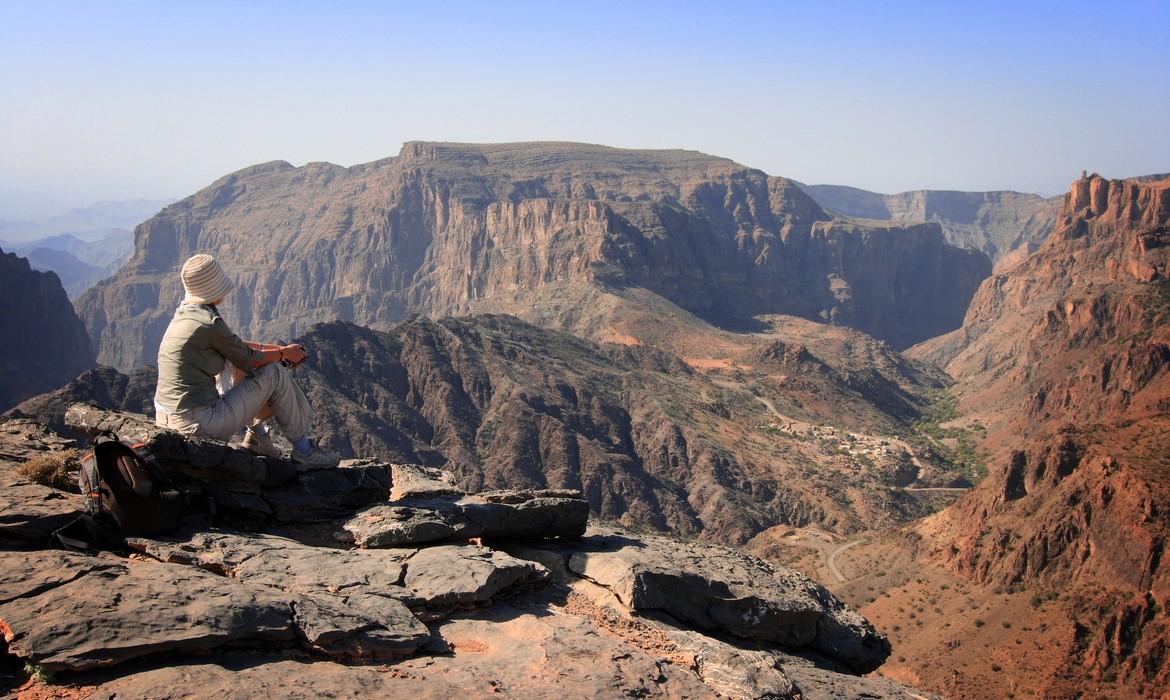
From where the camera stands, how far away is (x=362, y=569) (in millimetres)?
11750

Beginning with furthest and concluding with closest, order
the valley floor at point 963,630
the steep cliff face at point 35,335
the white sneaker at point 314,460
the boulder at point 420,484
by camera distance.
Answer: the steep cliff face at point 35,335, the valley floor at point 963,630, the boulder at point 420,484, the white sneaker at point 314,460

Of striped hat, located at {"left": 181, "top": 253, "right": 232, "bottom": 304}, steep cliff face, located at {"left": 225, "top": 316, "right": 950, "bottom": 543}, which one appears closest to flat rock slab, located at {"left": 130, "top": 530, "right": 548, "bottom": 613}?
striped hat, located at {"left": 181, "top": 253, "right": 232, "bottom": 304}

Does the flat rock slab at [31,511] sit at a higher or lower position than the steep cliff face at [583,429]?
higher

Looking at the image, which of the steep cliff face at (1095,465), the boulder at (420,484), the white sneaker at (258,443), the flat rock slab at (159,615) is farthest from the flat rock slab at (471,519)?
the steep cliff face at (1095,465)

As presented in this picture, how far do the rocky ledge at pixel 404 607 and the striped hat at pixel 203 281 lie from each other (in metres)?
1.82

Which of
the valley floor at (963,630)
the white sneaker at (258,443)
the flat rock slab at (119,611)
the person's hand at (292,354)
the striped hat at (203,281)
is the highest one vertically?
the striped hat at (203,281)

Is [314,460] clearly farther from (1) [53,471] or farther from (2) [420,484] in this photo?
(1) [53,471]

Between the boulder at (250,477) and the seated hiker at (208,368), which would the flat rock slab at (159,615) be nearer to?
the boulder at (250,477)

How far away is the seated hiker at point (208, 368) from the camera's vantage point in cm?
1191

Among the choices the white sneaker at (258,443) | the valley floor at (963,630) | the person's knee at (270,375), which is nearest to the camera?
the person's knee at (270,375)

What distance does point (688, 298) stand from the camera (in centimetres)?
14600

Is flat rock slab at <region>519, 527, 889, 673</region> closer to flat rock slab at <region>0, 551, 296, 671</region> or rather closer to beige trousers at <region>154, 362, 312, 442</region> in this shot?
beige trousers at <region>154, 362, 312, 442</region>

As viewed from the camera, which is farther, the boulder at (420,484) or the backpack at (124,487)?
the boulder at (420,484)

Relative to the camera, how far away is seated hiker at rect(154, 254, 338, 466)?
11906mm
